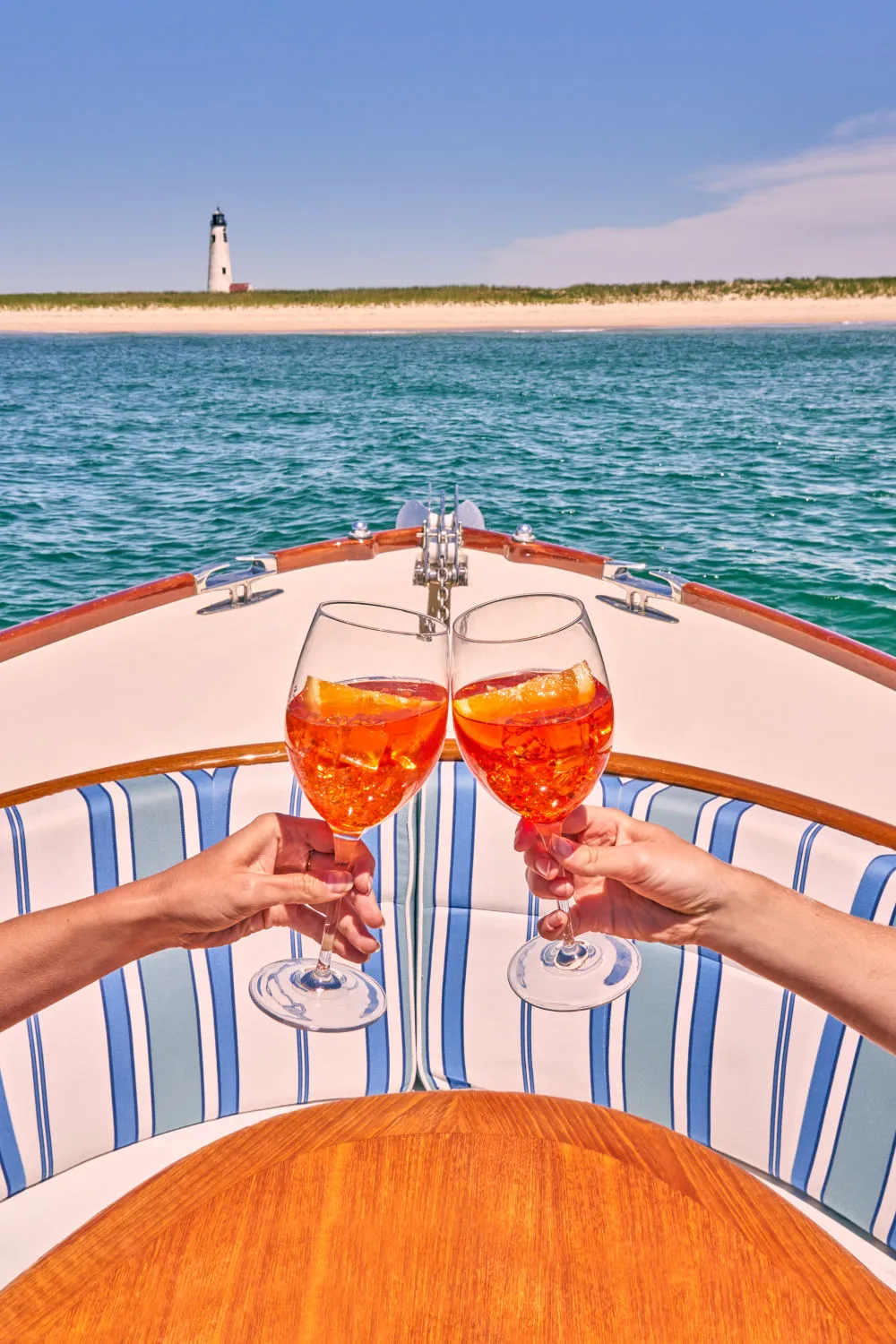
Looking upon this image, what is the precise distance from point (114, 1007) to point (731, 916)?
1034mm

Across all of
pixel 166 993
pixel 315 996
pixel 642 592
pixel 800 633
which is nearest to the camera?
pixel 315 996

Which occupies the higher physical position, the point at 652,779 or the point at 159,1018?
the point at 652,779

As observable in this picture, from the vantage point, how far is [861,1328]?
2.53 ft

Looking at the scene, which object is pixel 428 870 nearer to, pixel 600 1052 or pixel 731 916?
pixel 600 1052

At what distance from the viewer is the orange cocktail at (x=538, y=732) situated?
0.88 m

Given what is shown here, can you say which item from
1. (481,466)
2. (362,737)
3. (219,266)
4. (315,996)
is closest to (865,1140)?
(315,996)

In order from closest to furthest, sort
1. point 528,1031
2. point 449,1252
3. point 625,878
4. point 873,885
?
point 449,1252 → point 625,878 → point 873,885 → point 528,1031

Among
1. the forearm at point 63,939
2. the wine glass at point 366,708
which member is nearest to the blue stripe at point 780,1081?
the wine glass at point 366,708

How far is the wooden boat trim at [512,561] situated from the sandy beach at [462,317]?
175 ft

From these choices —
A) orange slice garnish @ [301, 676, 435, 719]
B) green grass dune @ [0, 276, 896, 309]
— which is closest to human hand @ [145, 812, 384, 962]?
orange slice garnish @ [301, 676, 435, 719]

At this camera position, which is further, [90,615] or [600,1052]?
[90,615]

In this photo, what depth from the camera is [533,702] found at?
92 cm

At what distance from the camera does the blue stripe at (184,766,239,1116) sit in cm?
157

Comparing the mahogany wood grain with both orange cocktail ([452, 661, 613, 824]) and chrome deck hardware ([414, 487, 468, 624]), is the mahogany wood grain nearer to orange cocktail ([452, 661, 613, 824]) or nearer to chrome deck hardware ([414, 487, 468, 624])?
chrome deck hardware ([414, 487, 468, 624])
